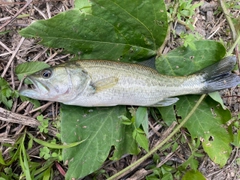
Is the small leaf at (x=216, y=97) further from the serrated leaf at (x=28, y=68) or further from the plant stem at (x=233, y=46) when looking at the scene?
the serrated leaf at (x=28, y=68)

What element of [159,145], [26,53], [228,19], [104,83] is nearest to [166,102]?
[159,145]

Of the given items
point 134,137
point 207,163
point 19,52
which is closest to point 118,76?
point 134,137

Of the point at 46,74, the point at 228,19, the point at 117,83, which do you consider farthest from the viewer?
the point at 228,19

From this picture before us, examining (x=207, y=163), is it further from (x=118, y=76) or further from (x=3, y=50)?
(x=3, y=50)

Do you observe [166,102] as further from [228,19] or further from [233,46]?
[228,19]

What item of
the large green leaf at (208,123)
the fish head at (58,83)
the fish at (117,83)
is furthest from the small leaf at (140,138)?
the fish head at (58,83)

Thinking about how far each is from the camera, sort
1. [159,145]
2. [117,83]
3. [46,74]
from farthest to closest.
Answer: [159,145] < [117,83] < [46,74]
